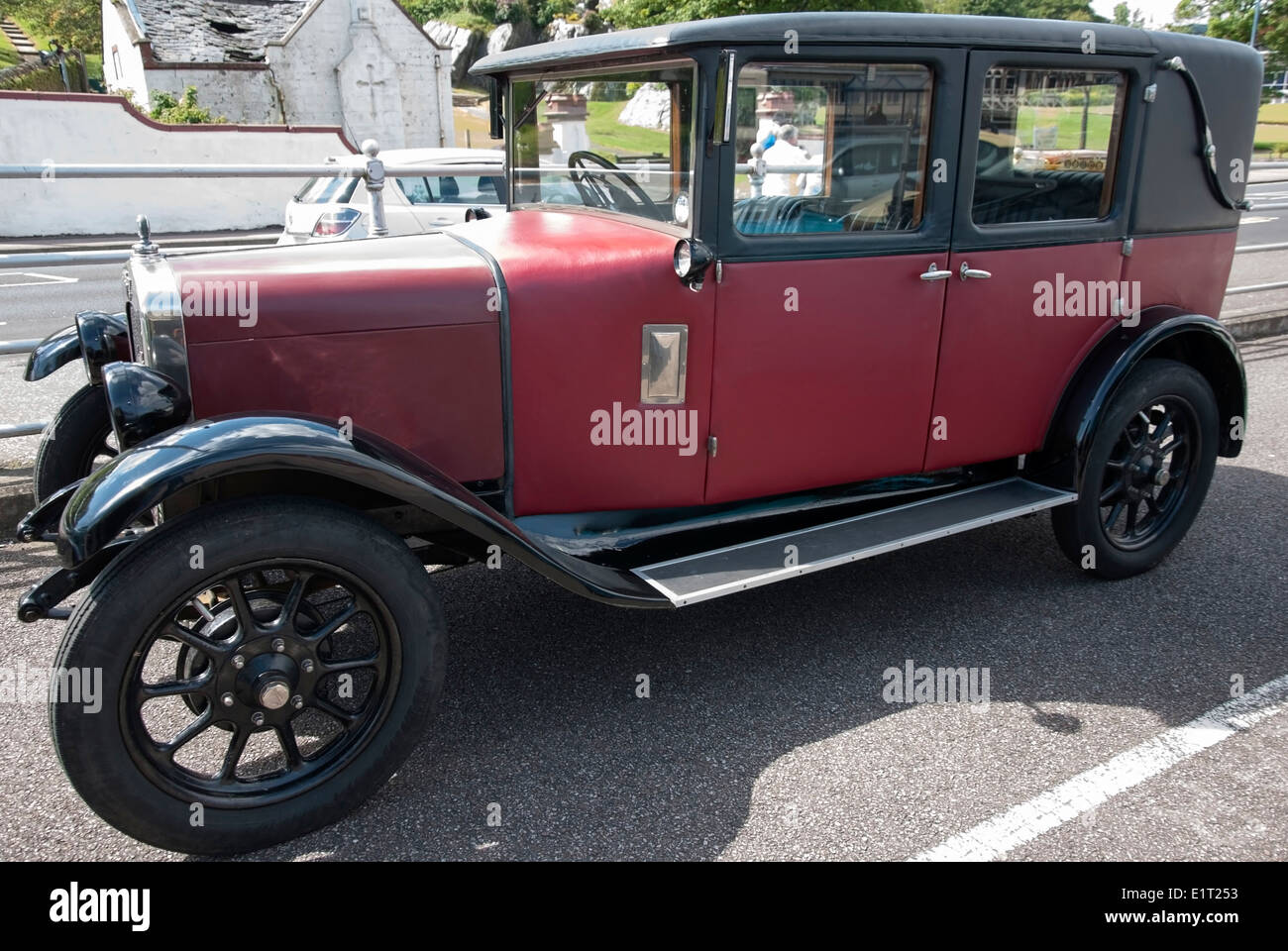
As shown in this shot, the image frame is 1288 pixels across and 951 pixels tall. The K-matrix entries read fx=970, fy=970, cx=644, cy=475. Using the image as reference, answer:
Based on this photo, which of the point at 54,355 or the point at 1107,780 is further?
the point at 54,355

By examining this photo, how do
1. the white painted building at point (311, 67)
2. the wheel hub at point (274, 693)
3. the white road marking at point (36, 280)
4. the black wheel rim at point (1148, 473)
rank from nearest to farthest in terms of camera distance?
the wheel hub at point (274, 693), the black wheel rim at point (1148, 473), the white road marking at point (36, 280), the white painted building at point (311, 67)

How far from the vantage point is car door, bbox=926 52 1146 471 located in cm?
327

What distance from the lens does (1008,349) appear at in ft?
11.4

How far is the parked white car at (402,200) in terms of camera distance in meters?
8.92

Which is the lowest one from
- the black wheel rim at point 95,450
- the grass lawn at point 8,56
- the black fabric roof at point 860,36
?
the black wheel rim at point 95,450

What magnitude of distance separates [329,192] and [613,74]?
23.9 feet

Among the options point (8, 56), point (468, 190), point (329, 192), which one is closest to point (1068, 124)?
point (468, 190)

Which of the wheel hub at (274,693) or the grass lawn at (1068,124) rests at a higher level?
the grass lawn at (1068,124)

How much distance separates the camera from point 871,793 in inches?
105

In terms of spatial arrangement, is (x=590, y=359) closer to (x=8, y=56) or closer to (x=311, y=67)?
(x=311, y=67)

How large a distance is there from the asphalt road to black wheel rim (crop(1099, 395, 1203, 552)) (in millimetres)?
221

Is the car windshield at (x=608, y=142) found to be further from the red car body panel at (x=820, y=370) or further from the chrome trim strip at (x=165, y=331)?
the chrome trim strip at (x=165, y=331)

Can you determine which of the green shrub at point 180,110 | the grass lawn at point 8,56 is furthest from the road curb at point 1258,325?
the grass lawn at point 8,56

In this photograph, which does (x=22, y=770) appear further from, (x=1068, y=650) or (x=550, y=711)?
(x=1068, y=650)
